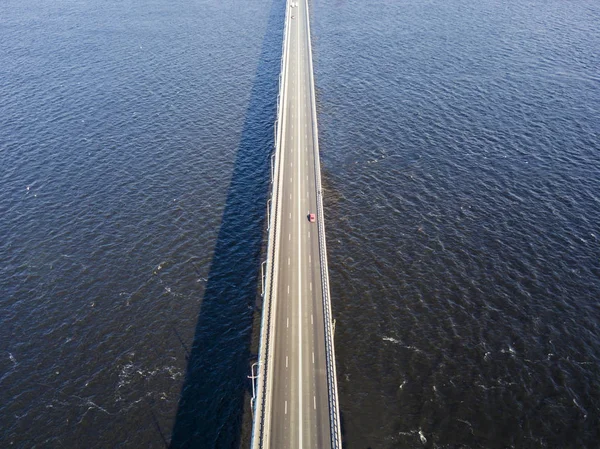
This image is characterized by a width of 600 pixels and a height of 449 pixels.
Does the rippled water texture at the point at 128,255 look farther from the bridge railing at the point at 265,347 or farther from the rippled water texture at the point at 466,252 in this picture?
the rippled water texture at the point at 466,252

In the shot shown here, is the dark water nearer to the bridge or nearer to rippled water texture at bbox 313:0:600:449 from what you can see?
rippled water texture at bbox 313:0:600:449

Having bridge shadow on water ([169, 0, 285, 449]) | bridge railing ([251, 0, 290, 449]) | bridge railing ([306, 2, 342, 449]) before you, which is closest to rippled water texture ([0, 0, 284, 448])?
bridge shadow on water ([169, 0, 285, 449])

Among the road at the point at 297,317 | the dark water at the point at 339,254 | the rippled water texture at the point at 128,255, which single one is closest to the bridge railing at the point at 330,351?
the road at the point at 297,317

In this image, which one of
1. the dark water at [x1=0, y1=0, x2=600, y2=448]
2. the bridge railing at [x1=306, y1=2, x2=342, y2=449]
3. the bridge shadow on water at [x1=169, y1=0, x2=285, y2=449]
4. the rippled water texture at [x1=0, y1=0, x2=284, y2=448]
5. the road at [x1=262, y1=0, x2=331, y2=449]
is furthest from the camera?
the rippled water texture at [x1=0, y1=0, x2=284, y2=448]

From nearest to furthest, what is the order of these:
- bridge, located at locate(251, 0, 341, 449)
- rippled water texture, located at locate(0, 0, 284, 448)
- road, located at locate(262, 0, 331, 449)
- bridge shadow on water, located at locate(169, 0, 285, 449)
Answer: bridge, located at locate(251, 0, 341, 449), road, located at locate(262, 0, 331, 449), bridge shadow on water, located at locate(169, 0, 285, 449), rippled water texture, located at locate(0, 0, 284, 448)

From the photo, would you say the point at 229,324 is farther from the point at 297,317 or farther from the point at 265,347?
the point at 265,347

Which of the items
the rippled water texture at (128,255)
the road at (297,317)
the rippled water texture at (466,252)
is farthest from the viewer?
the rippled water texture at (128,255)
